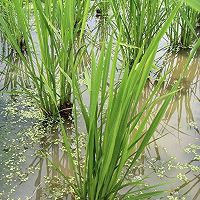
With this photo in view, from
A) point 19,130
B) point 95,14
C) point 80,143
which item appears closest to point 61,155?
point 80,143

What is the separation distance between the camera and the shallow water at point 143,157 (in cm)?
112

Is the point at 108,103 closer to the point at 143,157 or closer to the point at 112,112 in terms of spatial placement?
the point at 112,112

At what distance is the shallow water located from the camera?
1124 mm

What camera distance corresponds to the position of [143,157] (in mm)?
1245

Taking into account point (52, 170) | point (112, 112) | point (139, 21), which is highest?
point (139, 21)

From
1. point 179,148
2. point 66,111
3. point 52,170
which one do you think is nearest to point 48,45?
point 66,111

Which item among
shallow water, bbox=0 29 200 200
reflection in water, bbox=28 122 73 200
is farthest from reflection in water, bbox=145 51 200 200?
reflection in water, bbox=28 122 73 200

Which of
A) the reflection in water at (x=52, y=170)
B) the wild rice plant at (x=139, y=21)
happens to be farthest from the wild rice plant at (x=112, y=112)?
the wild rice plant at (x=139, y=21)

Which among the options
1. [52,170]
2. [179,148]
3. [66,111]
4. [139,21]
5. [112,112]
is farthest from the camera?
[139,21]

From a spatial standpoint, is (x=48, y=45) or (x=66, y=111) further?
(x=66, y=111)

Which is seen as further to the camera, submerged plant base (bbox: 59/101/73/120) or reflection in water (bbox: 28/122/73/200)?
submerged plant base (bbox: 59/101/73/120)

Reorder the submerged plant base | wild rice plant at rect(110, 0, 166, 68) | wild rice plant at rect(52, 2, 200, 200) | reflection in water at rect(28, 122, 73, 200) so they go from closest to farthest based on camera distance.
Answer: wild rice plant at rect(52, 2, 200, 200)
reflection in water at rect(28, 122, 73, 200)
the submerged plant base
wild rice plant at rect(110, 0, 166, 68)

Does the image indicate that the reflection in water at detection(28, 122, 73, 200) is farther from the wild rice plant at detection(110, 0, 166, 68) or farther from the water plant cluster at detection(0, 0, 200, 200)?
the wild rice plant at detection(110, 0, 166, 68)

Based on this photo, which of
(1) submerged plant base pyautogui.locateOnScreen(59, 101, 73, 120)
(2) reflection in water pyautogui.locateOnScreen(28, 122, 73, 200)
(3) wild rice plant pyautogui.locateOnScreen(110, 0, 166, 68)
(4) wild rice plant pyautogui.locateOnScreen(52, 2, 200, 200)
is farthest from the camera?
(3) wild rice plant pyautogui.locateOnScreen(110, 0, 166, 68)
